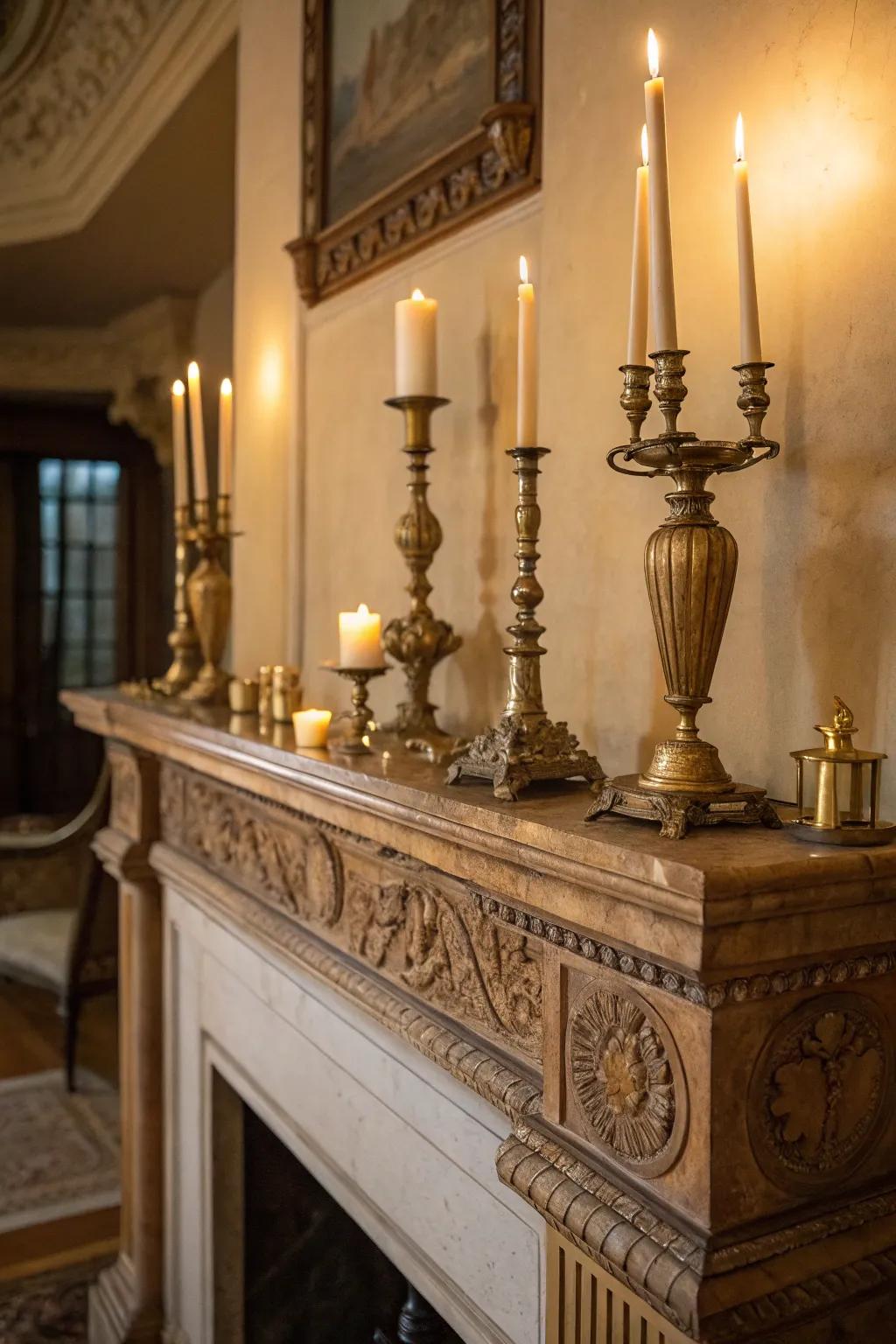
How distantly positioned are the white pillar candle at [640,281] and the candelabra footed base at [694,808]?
334 mm

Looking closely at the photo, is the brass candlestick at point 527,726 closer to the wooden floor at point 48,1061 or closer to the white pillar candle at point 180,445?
the white pillar candle at point 180,445

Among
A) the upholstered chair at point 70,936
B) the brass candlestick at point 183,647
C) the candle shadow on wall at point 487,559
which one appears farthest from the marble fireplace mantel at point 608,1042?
the upholstered chair at point 70,936

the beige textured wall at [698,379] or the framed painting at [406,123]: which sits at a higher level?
the framed painting at [406,123]

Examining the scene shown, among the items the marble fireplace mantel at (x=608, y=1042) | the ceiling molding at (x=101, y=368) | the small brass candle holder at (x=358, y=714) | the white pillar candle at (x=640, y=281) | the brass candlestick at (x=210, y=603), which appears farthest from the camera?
the ceiling molding at (x=101, y=368)

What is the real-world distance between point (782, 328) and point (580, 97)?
1.50 feet

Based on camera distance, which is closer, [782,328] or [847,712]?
[847,712]

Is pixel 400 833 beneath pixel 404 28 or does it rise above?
beneath

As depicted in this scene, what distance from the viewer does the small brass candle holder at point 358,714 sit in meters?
1.28

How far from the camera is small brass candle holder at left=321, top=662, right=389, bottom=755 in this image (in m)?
1.28

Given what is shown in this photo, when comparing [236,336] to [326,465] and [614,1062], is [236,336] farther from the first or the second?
[614,1062]

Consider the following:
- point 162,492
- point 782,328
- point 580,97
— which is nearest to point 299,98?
point 580,97

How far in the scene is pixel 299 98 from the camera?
1966 mm

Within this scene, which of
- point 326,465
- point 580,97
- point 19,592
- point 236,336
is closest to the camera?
point 580,97

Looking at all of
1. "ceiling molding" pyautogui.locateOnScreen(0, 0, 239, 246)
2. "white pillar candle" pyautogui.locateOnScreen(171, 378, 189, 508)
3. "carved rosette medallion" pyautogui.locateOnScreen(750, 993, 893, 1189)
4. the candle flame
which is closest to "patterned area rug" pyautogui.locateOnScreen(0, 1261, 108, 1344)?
"white pillar candle" pyautogui.locateOnScreen(171, 378, 189, 508)
